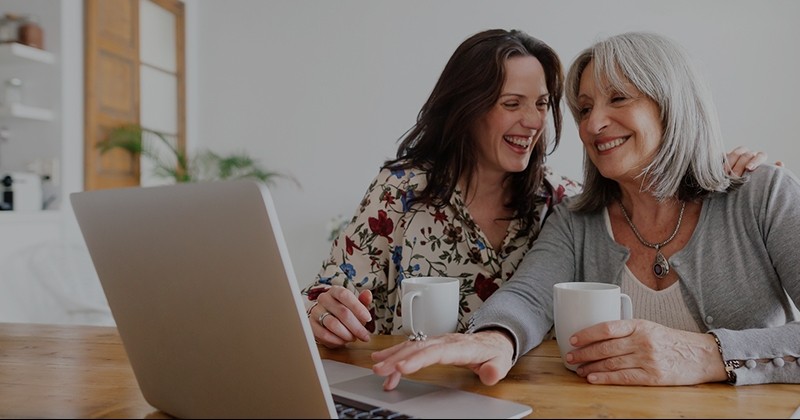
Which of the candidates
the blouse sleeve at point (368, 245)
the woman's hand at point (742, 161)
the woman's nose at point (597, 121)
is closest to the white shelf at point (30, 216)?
the blouse sleeve at point (368, 245)

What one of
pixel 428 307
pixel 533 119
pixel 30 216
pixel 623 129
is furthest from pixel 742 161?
pixel 30 216

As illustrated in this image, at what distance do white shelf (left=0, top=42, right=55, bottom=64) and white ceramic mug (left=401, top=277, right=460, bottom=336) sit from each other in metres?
3.15

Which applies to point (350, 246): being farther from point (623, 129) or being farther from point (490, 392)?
point (490, 392)

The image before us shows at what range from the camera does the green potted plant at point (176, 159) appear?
4277mm

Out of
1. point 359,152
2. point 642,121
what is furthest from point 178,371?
point 359,152

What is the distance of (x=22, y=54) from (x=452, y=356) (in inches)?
134

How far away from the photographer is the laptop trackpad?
0.88 metres

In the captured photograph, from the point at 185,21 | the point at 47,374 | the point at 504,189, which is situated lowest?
the point at 47,374

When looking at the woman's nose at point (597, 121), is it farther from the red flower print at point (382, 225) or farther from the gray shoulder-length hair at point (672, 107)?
the red flower print at point (382, 225)

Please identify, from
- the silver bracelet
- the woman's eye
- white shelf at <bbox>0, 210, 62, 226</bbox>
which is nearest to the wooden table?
the silver bracelet

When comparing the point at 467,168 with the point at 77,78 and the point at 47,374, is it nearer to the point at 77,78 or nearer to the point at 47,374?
the point at 47,374

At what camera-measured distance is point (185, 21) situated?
515 centimetres

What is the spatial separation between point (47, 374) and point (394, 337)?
600mm

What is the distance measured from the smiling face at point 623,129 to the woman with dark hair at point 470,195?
0.34 metres
